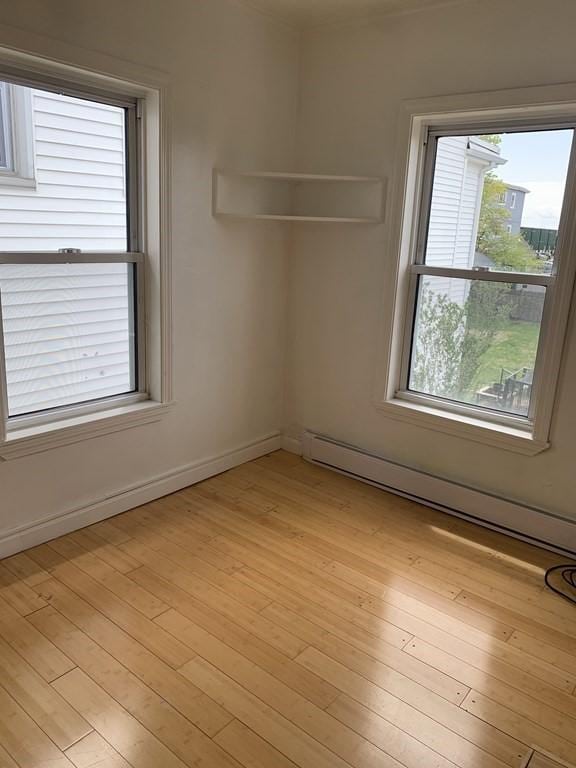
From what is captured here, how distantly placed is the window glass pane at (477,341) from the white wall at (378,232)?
8.6 inches

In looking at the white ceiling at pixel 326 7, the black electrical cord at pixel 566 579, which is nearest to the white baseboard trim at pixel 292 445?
the black electrical cord at pixel 566 579

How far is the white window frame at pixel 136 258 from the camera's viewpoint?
248 cm

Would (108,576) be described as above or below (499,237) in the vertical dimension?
below

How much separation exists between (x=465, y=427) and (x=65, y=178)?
2.27 m

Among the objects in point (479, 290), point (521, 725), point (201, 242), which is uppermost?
point (201, 242)

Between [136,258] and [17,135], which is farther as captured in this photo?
[136,258]

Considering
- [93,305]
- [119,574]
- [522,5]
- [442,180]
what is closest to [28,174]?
[93,305]

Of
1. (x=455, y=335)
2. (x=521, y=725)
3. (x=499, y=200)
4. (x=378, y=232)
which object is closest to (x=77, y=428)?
(x=378, y=232)

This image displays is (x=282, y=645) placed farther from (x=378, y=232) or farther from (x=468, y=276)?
(x=378, y=232)

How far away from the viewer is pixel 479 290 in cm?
311

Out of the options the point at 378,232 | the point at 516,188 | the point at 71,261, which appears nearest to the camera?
the point at 71,261

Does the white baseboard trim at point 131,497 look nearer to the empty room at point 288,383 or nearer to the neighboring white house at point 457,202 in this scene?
the empty room at point 288,383

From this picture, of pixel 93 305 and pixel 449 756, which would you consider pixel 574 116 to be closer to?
pixel 93 305

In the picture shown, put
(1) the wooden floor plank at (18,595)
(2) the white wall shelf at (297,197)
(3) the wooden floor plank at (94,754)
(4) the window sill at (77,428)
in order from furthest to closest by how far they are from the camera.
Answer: (2) the white wall shelf at (297,197) < (4) the window sill at (77,428) < (1) the wooden floor plank at (18,595) < (3) the wooden floor plank at (94,754)
